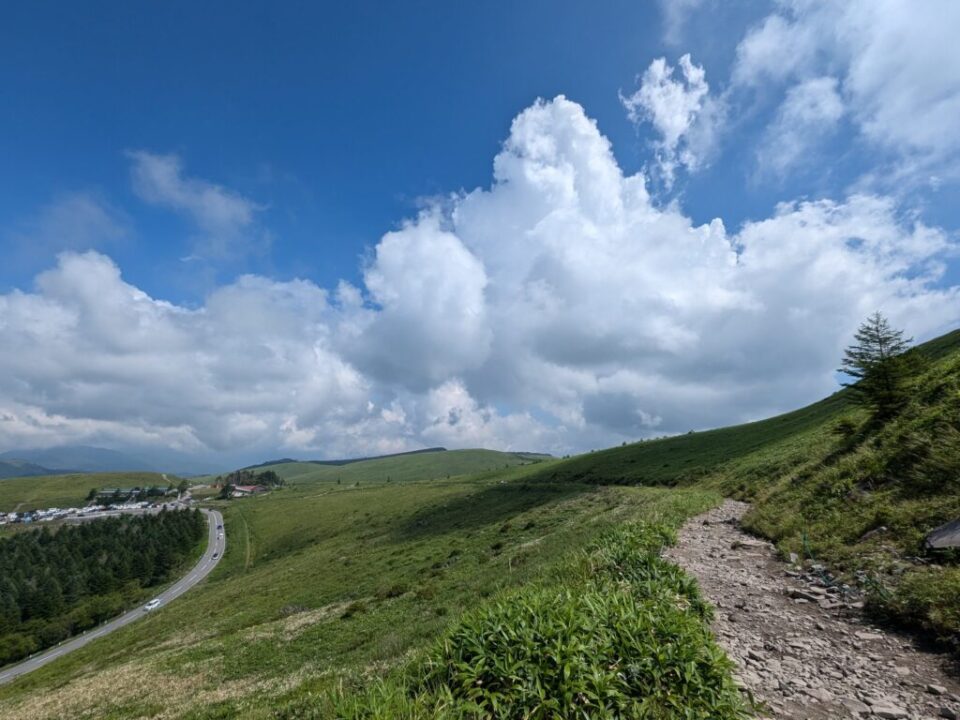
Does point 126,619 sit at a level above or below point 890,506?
below

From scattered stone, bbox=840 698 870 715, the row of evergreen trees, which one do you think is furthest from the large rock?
the row of evergreen trees

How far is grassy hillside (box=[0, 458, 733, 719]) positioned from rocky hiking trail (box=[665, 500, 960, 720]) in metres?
1.15

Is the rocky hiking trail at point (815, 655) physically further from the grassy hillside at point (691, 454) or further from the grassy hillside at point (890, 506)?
the grassy hillside at point (691, 454)

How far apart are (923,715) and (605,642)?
14.8 feet

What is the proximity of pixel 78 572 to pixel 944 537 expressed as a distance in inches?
6911

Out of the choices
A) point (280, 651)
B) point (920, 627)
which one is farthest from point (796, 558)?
point (280, 651)

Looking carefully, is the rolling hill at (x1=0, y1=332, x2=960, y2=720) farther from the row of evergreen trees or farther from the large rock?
the row of evergreen trees

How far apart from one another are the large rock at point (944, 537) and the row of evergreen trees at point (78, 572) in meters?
136

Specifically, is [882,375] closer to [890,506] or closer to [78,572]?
[890,506]

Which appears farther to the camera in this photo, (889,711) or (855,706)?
(855,706)

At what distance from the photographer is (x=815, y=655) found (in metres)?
7.82

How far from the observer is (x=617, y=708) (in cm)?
564

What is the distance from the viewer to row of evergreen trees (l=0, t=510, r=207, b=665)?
315 feet

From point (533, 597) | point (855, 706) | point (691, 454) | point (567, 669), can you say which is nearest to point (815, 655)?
point (855, 706)
